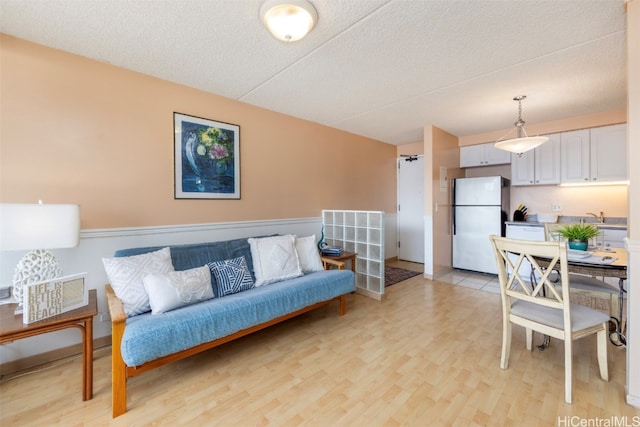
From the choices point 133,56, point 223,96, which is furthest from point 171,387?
point 223,96

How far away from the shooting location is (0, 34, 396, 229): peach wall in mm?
1907

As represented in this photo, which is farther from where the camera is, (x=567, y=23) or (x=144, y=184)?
(x=144, y=184)

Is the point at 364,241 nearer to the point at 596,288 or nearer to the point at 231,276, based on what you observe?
the point at 231,276

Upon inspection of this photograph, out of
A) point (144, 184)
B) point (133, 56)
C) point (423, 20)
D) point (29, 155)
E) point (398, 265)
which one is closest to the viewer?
point (423, 20)

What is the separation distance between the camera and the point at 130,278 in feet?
6.34

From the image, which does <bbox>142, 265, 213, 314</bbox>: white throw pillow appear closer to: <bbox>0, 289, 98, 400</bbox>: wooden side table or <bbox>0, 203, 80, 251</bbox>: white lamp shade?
<bbox>0, 289, 98, 400</bbox>: wooden side table

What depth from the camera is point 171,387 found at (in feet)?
5.74

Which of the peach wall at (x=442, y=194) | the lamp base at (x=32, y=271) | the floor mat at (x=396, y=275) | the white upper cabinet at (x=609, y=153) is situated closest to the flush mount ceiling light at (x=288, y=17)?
the lamp base at (x=32, y=271)

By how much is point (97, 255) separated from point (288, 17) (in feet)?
7.60

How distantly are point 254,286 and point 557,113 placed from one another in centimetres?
433

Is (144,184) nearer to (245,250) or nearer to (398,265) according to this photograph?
(245,250)

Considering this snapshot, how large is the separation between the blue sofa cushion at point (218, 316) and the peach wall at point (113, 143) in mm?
1036

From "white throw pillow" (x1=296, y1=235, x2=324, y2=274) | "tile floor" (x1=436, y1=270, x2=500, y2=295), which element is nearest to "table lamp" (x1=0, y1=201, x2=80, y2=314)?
"white throw pillow" (x1=296, y1=235, x2=324, y2=274)

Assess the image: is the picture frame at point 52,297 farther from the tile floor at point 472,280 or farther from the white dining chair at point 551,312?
the tile floor at point 472,280
